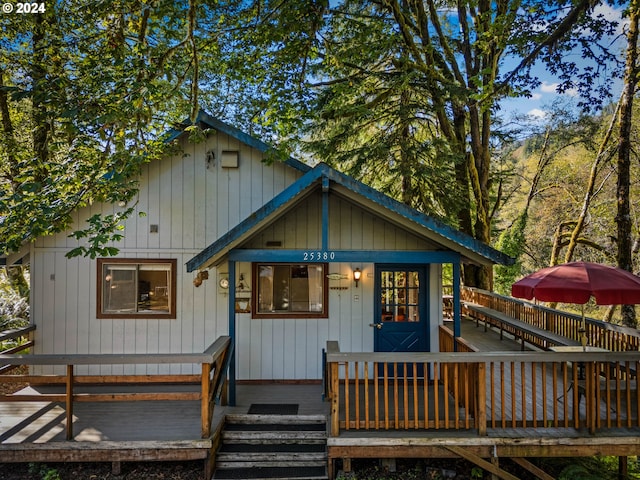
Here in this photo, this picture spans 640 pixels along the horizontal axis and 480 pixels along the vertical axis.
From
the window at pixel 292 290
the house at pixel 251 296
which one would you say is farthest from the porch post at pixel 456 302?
the window at pixel 292 290

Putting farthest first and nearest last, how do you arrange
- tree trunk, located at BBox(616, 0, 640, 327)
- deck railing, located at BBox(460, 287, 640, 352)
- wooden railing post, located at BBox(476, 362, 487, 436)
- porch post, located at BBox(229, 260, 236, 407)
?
tree trunk, located at BBox(616, 0, 640, 327) → deck railing, located at BBox(460, 287, 640, 352) → porch post, located at BBox(229, 260, 236, 407) → wooden railing post, located at BBox(476, 362, 487, 436)

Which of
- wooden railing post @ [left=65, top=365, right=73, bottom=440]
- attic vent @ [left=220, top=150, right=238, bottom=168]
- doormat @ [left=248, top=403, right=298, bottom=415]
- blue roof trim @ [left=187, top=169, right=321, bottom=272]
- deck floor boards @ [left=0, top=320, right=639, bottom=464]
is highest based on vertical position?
attic vent @ [left=220, top=150, right=238, bottom=168]

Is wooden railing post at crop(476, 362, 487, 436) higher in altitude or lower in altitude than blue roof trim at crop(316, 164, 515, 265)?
lower

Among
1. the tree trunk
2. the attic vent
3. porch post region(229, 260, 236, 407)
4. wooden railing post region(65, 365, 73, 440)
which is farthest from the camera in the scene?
the tree trunk

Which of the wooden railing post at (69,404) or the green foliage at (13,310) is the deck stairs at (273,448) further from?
the green foliage at (13,310)

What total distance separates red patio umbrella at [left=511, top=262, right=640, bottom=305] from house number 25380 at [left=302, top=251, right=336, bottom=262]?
9.55ft

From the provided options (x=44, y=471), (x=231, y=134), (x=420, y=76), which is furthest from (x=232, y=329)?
(x=420, y=76)

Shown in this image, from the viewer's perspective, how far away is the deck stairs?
15.1ft

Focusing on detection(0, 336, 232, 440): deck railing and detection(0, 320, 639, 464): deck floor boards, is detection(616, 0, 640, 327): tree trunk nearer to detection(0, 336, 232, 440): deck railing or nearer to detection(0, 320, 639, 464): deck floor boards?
detection(0, 320, 639, 464): deck floor boards

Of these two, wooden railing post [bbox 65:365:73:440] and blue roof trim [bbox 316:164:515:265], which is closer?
wooden railing post [bbox 65:365:73:440]

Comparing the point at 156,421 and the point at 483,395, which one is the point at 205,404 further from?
the point at 483,395

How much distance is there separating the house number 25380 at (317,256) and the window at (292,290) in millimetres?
1224

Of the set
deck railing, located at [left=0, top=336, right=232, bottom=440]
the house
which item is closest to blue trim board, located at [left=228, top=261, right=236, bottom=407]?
deck railing, located at [left=0, top=336, right=232, bottom=440]

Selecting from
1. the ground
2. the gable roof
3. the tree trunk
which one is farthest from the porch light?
the tree trunk
